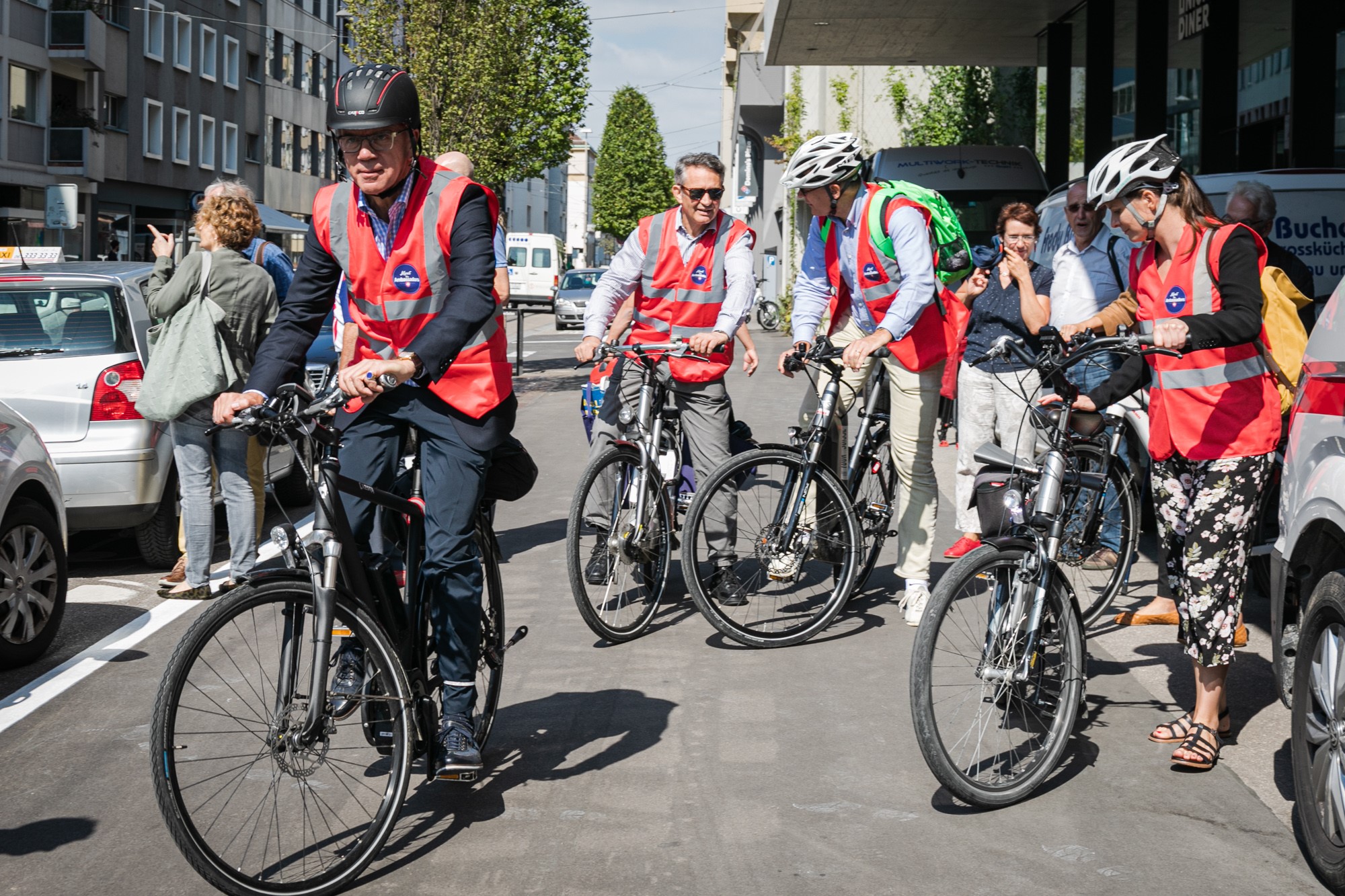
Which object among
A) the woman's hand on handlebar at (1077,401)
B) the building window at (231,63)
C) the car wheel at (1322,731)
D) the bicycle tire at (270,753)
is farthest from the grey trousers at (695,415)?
the building window at (231,63)

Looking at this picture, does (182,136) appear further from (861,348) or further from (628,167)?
(628,167)

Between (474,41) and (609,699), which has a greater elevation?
(474,41)

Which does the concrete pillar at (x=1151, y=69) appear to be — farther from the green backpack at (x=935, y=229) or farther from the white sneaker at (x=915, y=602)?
the white sneaker at (x=915, y=602)

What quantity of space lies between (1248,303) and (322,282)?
2.76m

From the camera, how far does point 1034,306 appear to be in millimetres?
8461

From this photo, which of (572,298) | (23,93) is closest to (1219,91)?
(572,298)

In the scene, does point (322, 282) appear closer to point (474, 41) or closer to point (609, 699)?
point (609, 699)

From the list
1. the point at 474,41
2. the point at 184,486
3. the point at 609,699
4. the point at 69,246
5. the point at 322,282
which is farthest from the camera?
the point at 69,246

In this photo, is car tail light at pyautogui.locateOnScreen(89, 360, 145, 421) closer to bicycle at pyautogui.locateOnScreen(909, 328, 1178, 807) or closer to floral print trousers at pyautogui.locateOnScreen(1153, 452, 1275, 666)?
bicycle at pyautogui.locateOnScreen(909, 328, 1178, 807)

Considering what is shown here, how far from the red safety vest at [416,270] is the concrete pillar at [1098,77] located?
17.0 m

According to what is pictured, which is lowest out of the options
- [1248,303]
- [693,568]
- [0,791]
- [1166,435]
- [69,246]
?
[0,791]

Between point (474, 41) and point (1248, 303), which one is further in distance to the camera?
point (474, 41)

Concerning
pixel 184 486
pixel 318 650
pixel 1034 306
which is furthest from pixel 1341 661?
pixel 184 486

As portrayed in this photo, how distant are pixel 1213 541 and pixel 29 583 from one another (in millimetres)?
4568
